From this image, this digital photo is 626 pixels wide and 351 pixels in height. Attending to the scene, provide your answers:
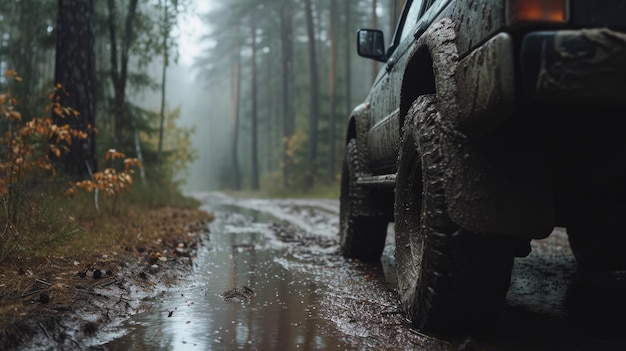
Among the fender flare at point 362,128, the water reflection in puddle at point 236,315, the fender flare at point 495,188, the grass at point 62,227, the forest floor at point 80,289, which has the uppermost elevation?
the fender flare at point 362,128

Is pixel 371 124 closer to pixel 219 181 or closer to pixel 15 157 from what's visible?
pixel 15 157

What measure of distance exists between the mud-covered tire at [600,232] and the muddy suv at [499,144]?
0.06 feet

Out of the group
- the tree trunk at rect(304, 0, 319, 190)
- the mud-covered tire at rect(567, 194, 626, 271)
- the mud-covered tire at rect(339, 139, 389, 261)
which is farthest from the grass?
the tree trunk at rect(304, 0, 319, 190)

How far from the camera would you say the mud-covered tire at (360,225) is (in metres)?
4.60

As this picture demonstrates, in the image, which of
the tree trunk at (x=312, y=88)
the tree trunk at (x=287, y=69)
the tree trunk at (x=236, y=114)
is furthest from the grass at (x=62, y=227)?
the tree trunk at (x=236, y=114)

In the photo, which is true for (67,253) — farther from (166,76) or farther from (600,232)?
(166,76)

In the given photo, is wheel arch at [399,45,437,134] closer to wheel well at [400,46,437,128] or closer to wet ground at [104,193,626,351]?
wheel well at [400,46,437,128]

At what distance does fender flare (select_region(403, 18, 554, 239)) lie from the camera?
201 cm

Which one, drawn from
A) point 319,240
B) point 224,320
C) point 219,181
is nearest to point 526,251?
point 224,320

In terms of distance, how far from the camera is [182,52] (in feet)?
42.7

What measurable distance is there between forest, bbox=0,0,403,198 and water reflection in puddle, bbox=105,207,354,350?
2392mm

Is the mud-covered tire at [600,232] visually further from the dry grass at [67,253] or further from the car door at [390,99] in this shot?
the dry grass at [67,253]

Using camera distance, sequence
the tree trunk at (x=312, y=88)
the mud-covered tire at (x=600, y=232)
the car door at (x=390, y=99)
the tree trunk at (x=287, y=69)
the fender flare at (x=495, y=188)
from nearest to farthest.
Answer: the fender flare at (x=495, y=188) → the mud-covered tire at (x=600, y=232) → the car door at (x=390, y=99) → the tree trunk at (x=312, y=88) → the tree trunk at (x=287, y=69)

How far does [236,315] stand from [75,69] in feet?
19.7
